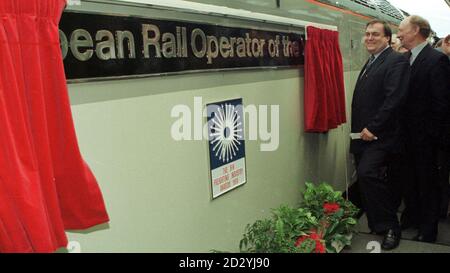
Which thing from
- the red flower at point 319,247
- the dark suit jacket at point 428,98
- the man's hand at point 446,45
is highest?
the man's hand at point 446,45

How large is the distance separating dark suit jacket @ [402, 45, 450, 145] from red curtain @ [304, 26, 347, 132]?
52 cm

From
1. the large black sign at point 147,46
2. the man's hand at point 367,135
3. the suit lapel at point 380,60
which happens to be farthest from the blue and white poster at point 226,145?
the suit lapel at point 380,60

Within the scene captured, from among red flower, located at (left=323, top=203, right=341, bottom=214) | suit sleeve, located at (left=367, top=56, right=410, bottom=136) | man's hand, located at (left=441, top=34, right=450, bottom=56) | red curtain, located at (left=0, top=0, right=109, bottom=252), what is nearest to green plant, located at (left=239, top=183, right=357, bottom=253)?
red flower, located at (left=323, top=203, right=341, bottom=214)

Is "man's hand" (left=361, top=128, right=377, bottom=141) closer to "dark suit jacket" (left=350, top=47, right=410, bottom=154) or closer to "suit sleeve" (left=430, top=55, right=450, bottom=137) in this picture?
"dark suit jacket" (left=350, top=47, right=410, bottom=154)

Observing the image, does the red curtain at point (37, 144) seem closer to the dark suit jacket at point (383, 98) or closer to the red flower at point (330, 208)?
the red flower at point (330, 208)

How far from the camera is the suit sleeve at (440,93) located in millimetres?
2691

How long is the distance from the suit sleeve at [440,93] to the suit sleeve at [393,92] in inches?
7.7

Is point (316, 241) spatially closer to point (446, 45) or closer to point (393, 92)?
point (393, 92)

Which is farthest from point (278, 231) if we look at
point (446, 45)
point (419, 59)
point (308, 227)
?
point (446, 45)

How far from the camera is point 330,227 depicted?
9.01 ft

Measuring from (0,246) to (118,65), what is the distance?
748mm

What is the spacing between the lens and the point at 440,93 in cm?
269

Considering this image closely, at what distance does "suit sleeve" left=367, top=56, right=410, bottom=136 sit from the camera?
2.64 m

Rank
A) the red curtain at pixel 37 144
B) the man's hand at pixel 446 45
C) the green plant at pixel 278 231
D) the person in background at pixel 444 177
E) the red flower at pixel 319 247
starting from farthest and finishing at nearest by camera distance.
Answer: the man's hand at pixel 446 45 → the person in background at pixel 444 177 → the red flower at pixel 319 247 → the green plant at pixel 278 231 → the red curtain at pixel 37 144
